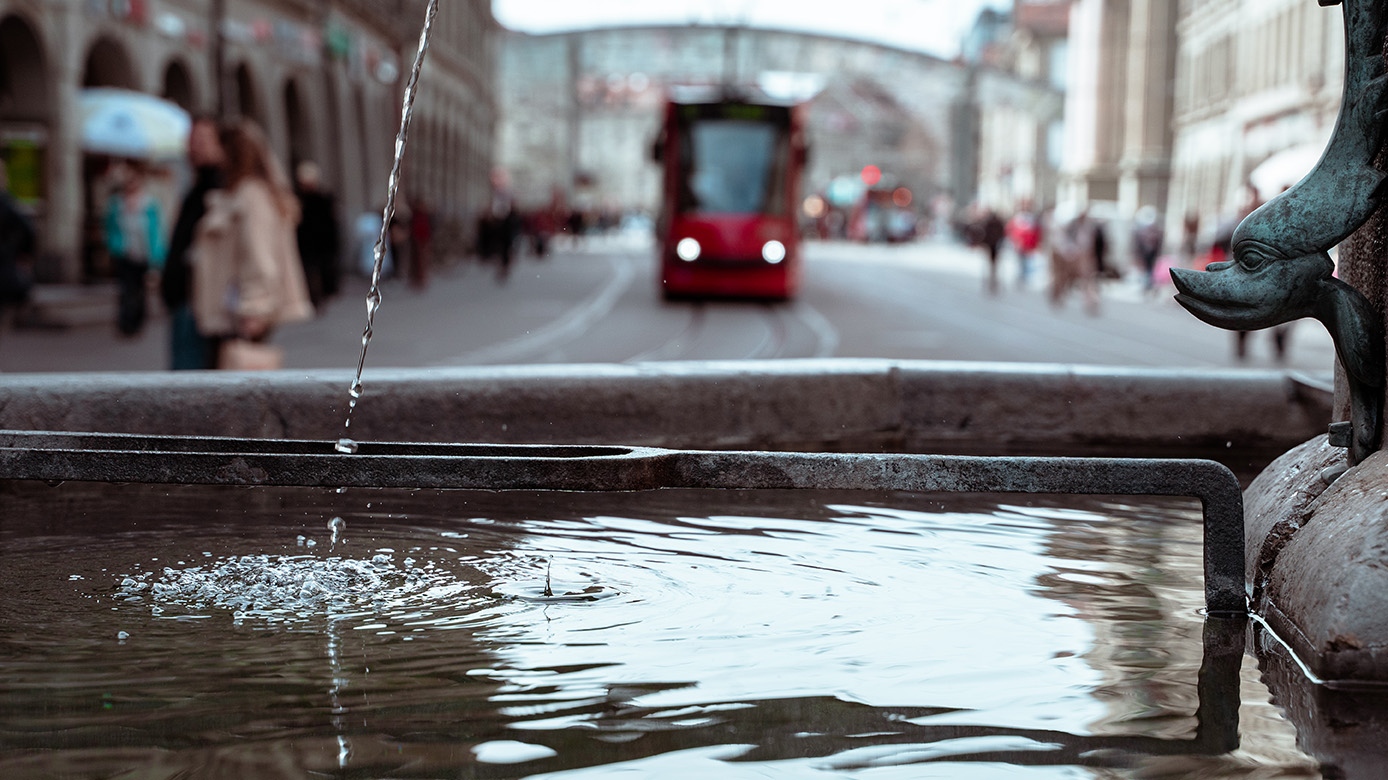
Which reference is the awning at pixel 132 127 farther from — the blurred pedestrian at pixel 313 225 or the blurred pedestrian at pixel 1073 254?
the blurred pedestrian at pixel 1073 254

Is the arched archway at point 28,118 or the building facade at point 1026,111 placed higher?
the building facade at point 1026,111

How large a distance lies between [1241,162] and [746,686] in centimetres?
4462

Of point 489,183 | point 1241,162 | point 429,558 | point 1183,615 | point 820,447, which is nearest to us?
point 1183,615

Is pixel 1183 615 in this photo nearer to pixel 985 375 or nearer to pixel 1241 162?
pixel 985 375

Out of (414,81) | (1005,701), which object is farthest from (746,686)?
(414,81)

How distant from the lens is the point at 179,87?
1056 inches

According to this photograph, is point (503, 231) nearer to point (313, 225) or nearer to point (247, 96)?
point (247, 96)

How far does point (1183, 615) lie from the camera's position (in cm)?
339

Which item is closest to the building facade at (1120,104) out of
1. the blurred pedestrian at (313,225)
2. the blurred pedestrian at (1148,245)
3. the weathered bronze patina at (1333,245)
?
the blurred pedestrian at (1148,245)

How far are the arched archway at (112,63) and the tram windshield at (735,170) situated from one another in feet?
24.0

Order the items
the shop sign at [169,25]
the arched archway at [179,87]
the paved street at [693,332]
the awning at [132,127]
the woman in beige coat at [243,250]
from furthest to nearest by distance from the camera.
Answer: the arched archway at [179,87] → the shop sign at [169,25] → the awning at [132,127] → the paved street at [693,332] → the woman in beige coat at [243,250]

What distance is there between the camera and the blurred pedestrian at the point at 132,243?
14.9 metres

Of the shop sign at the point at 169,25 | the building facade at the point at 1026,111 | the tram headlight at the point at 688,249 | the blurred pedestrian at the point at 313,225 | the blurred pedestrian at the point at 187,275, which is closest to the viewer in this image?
the blurred pedestrian at the point at 187,275

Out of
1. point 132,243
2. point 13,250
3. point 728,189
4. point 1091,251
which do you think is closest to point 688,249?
point 728,189
